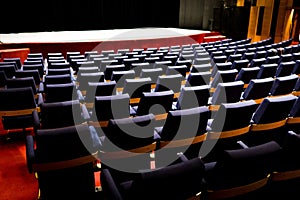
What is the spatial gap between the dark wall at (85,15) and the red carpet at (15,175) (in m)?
14.3

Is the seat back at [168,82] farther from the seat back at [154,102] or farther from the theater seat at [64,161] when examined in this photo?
the theater seat at [64,161]

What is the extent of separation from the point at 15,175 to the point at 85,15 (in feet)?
53.0

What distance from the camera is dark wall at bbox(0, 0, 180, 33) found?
16.2 m

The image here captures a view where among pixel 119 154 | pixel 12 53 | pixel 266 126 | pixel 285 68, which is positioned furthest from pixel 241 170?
pixel 12 53

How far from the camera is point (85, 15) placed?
58.8 ft

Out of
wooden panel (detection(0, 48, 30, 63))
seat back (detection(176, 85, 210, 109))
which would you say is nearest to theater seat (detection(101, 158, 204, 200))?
seat back (detection(176, 85, 210, 109))

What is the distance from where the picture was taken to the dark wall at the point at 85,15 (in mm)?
16250

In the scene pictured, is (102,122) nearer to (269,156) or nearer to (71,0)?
(269,156)

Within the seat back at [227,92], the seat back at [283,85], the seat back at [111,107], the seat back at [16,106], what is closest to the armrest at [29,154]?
the seat back at [111,107]

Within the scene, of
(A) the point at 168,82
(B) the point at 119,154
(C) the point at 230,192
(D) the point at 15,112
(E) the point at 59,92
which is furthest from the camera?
(A) the point at 168,82

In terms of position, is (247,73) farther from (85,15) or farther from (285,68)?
(85,15)

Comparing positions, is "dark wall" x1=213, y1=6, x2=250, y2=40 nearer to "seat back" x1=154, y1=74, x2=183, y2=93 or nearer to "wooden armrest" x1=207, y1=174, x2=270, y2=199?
"seat back" x1=154, y1=74, x2=183, y2=93

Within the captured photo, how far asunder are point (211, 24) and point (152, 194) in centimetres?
1620

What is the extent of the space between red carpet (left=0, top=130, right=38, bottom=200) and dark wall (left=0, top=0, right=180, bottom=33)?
14300 millimetres
